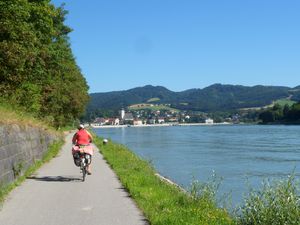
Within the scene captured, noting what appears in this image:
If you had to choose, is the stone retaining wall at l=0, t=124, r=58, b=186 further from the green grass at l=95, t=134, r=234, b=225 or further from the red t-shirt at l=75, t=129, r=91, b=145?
the green grass at l=95, t=134, r=234, b=225

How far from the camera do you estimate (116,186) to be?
14.9 metres

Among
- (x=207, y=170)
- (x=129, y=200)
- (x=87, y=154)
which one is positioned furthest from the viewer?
(x=207, y=170)

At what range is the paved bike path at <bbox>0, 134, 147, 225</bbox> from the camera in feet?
31.4

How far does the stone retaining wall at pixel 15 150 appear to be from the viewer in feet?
44.3

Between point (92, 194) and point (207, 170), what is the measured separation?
19083mm

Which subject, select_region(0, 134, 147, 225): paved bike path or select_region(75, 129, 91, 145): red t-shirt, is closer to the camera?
select_region(0, 134, 147, 225): paved bike path

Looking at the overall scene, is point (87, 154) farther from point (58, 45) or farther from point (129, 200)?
point (58, 45)

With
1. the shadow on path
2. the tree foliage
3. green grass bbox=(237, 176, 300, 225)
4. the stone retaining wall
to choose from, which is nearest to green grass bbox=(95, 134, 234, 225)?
green grass bbox=(237, 176, 300, 225)

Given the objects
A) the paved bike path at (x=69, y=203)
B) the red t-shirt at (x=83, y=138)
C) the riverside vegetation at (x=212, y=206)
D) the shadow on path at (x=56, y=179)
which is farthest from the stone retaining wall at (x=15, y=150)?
the riverside vegetation at (x=212, y=206)

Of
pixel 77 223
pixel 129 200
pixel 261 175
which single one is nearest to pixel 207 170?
pixel 261 175

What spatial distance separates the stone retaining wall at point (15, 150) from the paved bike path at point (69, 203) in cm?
50

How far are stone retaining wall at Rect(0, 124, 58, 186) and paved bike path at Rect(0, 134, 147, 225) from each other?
1.65 feet

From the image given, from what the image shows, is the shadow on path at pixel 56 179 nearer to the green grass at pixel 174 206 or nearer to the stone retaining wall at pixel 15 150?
the stone retaining wall at pixel 15 150

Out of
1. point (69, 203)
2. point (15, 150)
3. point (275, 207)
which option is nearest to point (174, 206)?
point (69, 203)
